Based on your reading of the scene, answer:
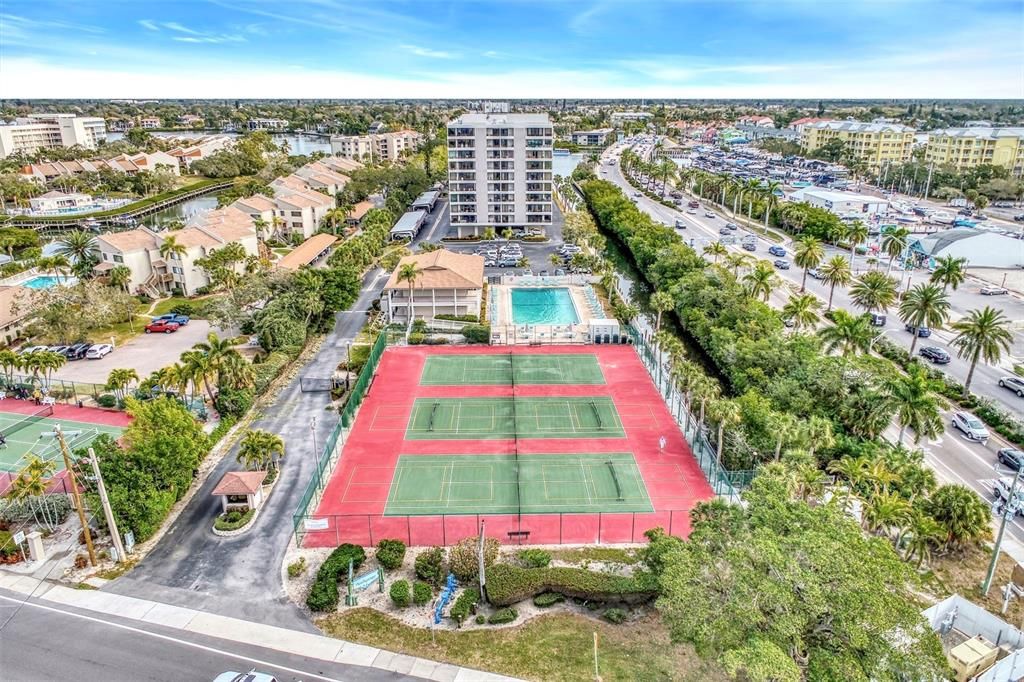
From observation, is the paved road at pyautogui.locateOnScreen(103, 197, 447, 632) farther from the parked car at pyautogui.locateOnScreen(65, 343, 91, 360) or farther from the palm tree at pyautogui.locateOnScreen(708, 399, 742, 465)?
the palm tree at pyautogui.locateOnScreen(708, 399, 742, 465)

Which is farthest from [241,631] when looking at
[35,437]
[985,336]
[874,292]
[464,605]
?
[874,292]

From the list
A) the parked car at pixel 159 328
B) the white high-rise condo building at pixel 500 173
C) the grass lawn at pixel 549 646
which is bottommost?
the grass lawn at pixel 549 646

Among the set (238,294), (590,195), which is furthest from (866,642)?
(590,195)

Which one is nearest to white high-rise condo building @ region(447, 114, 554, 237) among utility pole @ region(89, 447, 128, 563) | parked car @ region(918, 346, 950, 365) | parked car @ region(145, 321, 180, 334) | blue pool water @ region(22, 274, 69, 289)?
parked car @ region(145, 321, 180, 334)

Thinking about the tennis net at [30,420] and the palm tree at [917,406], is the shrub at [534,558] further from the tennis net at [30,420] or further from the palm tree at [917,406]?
the tennis net at [30,420]

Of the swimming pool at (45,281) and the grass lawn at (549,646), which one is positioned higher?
the swimming pool at (45,281)

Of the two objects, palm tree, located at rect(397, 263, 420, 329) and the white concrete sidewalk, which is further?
palm tree, located at rect(397, 263, 420, 329)

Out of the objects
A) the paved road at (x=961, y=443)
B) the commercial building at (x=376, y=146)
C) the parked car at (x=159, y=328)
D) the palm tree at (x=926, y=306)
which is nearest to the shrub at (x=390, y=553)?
the paved road at (x=961, y=443)
